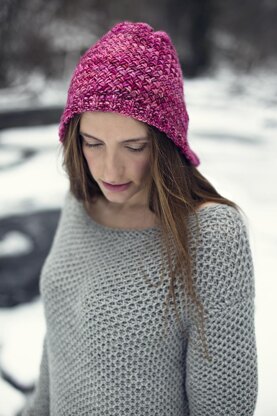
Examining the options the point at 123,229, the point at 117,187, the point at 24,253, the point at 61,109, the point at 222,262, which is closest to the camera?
the point at 222,262

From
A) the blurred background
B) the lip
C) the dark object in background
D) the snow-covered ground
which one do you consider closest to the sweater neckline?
the lip

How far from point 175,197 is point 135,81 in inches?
10.1

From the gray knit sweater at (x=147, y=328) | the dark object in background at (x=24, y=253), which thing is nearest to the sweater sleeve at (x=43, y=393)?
the gray knit sweater at (x=147, y=328)

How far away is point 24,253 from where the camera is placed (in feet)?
8.54

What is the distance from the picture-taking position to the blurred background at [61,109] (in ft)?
6.71

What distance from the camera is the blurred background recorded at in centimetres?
204

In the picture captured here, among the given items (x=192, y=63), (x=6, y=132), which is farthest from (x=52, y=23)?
(x=6, y=132)

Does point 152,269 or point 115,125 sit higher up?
point 115,125

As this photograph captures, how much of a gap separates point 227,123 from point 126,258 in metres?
4.50

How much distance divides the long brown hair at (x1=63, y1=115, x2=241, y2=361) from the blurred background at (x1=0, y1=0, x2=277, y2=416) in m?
0.97

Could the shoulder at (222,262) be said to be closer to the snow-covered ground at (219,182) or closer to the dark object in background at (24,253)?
the snow-covered ground at (219,182)

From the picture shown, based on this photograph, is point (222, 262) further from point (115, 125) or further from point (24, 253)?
point (24, 253)

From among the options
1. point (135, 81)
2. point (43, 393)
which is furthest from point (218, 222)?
point (43, 393)

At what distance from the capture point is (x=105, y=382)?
99 cm
